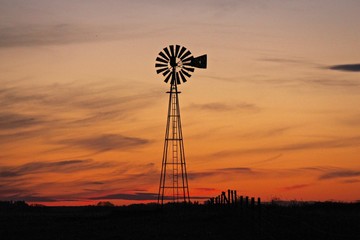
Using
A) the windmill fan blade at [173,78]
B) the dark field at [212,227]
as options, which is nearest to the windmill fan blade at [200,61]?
the windmill fan blade at [173,78]

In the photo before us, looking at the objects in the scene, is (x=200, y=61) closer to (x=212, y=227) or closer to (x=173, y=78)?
(x=173, y=78)

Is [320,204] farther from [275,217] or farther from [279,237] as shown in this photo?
[279,237]

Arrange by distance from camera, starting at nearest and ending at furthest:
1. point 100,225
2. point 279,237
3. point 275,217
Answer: point 279,237 < point 275,217 < point 100,225

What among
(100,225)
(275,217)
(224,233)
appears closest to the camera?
(224,233)

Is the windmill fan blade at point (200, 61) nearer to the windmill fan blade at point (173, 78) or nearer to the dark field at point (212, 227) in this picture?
the windmill fan blade at point (173, 78)

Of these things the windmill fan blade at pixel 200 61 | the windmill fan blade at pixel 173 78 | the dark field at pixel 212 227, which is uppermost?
the windmill fan blade at pixel 200 61

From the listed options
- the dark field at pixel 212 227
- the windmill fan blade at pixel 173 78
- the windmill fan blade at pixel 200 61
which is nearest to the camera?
the dark field at pixel 212 227

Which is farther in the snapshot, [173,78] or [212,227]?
[173,78]

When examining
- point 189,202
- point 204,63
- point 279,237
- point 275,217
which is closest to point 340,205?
point 189,202

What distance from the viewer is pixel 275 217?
41469mm

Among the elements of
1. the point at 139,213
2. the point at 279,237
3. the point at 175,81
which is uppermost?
the point at 175,81

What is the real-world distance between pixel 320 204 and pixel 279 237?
30346mm

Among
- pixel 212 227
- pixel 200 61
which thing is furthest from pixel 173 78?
pixel 212 227

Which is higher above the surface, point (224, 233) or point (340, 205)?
point (340, 205)
